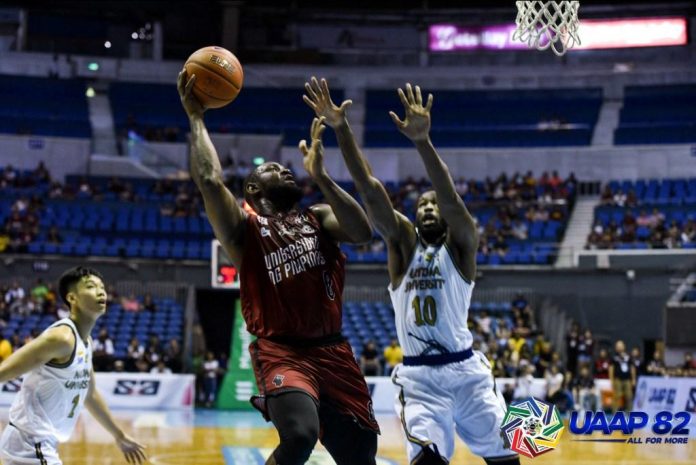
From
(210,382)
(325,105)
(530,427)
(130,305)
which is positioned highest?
(325,105)

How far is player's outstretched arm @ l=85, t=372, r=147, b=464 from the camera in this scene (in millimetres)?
5770

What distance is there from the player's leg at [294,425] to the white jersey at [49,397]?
1213 millimetres

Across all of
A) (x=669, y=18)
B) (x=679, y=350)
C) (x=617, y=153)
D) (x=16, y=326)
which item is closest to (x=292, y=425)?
(x=16, y=326)

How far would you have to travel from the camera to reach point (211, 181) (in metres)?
4.98

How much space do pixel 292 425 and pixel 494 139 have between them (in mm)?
31402

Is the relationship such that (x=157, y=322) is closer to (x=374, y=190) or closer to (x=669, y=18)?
(x=374, y=190)

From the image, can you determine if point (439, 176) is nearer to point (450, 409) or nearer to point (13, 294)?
point (450, 409)

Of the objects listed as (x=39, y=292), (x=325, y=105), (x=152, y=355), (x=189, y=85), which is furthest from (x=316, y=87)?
(x=39, y=292)

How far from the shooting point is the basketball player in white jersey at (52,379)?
5.23 meters

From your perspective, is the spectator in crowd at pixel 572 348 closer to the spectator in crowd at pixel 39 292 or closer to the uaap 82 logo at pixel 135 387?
the uaap 82 logo at pixel 135 387

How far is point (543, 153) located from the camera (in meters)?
34.4

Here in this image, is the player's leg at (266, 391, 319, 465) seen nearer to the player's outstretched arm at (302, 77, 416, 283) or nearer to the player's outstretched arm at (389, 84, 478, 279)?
the player's outstretched arm at (302, 77, 416, 283)

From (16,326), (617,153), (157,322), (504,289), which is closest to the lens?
(16,326)

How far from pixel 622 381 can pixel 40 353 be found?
17.2 metres
